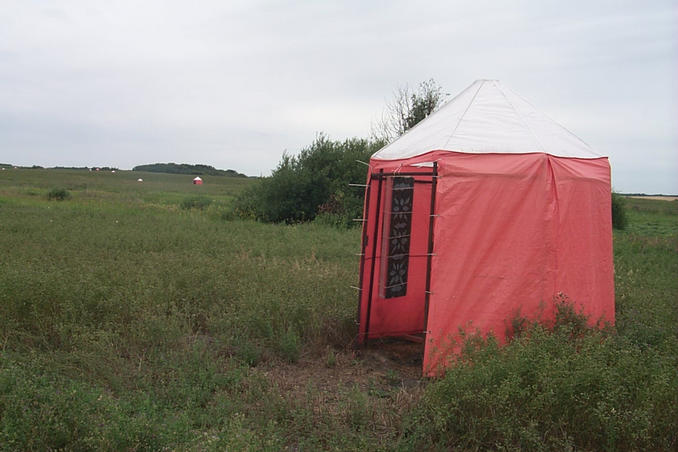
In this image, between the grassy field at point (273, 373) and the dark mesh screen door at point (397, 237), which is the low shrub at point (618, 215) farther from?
the dark mesh screen door at point (397, 237)

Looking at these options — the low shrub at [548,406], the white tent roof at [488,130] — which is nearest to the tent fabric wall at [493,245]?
the white tent roof at [488,130]

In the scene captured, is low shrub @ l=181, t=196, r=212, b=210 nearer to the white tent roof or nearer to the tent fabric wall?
the white tent roof

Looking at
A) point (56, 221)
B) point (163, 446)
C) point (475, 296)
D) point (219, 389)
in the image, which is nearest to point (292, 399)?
point (219, 389)

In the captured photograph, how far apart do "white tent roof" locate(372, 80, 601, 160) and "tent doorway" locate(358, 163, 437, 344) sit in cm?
57

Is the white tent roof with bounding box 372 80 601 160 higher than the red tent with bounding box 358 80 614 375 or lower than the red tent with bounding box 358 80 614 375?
higher

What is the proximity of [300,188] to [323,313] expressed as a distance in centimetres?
1360

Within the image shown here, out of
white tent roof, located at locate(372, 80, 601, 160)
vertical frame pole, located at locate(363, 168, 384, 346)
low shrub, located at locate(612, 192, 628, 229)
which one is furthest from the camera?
low shrub, located at locate(612, 192, 628, 229)

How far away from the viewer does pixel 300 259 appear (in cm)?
1151

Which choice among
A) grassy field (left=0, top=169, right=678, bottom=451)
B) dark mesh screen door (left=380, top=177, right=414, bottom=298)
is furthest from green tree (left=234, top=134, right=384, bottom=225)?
dark mesh screen door (left=380, top=177, right=414, bottom=298)

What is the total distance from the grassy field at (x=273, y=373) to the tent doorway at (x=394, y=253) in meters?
0.37

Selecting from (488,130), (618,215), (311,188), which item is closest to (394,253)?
(488,130)

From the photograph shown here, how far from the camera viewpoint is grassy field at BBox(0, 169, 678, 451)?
13.0ft

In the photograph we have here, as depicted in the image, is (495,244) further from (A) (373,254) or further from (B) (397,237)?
(A) (373,254)

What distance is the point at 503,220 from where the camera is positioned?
570cm
